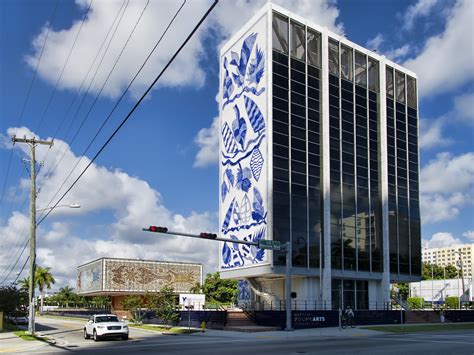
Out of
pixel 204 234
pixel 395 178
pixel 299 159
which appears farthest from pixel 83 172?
pixel 395 178

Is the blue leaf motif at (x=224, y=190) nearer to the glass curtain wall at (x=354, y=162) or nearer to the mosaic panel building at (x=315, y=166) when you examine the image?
the mosaic panel building at (x=315, y=166)

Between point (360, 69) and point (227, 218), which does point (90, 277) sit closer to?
point (227, 218)

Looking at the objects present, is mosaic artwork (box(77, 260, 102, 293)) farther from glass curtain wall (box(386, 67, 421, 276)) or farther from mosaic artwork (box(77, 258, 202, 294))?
glass curtain wall (box(386, 67, 421, 276))

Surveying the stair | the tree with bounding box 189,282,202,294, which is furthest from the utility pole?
the tree with bounding box 189,282,202,294

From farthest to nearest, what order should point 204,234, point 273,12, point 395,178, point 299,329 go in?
1. point 395,178
2. point 273,12
3. point 299,329
4. point 204,234

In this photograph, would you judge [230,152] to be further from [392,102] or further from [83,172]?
[83,172]

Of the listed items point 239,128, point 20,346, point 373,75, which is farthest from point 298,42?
point 20,346

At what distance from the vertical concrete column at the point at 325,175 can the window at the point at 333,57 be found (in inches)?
53.6

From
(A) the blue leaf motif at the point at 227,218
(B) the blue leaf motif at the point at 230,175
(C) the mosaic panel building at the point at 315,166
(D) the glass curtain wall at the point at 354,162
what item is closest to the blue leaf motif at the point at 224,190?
(C) the mosaic panel building at the point at 315,166

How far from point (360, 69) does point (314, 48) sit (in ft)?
24.5

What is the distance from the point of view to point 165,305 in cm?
4678

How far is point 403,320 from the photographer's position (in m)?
51.5

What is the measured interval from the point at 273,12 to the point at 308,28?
4.98 m

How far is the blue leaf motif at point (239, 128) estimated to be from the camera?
2233 inches
